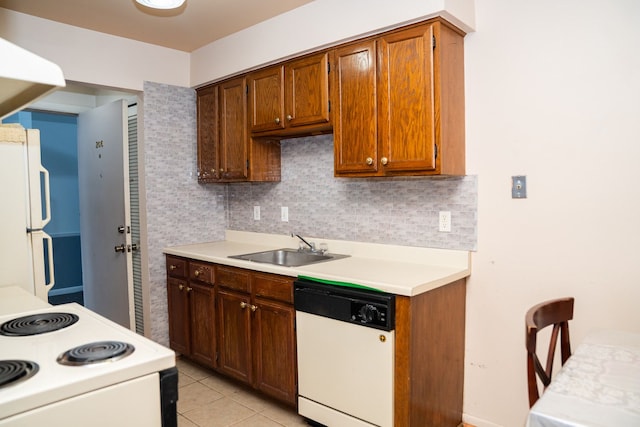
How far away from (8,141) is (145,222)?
1.12m

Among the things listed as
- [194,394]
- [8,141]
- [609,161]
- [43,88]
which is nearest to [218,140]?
[8,141]

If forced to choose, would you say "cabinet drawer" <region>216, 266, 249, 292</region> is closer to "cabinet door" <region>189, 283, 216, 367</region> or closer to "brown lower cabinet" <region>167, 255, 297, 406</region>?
"brown lower cabinet" <region>167, 255, 297, 406</region>

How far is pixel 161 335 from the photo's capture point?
133 inches

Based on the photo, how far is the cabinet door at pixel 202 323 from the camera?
297 cm

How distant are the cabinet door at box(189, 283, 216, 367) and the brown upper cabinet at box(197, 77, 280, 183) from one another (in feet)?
2.78

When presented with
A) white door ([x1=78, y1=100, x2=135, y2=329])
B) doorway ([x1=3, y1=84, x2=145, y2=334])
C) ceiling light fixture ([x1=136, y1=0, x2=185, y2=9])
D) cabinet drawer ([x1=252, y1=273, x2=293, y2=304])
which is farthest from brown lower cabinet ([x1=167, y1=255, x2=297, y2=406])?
doorway ([x1=3, y1=84, x2=145, y2=334])

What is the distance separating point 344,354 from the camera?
2137mm

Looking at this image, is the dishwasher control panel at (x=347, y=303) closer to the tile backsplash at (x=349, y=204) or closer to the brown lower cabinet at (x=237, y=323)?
the brown lower cabinet at (x=237, y=323)

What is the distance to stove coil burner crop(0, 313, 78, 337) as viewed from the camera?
134cm

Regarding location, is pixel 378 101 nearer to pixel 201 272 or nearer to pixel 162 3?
pixel 162 3

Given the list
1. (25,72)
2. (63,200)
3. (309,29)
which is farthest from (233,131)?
(63,200)

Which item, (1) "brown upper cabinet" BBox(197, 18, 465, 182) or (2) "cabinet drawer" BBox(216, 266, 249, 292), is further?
(2) "cabinet drawer" BBox(216, 266, 249, 292)

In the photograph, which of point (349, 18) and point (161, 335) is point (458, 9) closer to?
point (349, 18)

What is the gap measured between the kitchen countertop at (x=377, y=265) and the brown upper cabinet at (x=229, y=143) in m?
0.54
